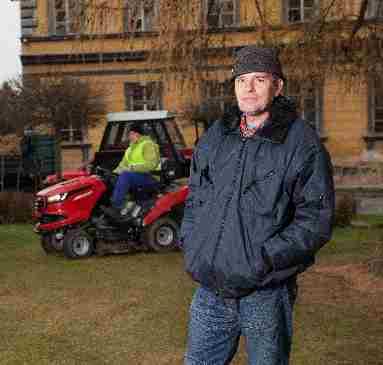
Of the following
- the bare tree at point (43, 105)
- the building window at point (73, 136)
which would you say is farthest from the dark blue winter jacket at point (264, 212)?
the building window at point (73, 136)

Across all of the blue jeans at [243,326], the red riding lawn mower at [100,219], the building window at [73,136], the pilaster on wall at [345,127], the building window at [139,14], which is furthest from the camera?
the building window at [73,136]

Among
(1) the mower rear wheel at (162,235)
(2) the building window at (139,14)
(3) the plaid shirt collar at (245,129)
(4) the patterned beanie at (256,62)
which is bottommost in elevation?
(1) the mower rear wheel at (162,235)

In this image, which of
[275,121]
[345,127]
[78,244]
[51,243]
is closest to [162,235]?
[78,244]

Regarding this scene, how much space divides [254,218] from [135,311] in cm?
431

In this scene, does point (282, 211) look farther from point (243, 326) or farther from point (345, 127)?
point (345, 127)

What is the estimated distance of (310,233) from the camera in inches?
147

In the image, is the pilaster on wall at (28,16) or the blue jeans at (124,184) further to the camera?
the pilaster on wall at (28,16)

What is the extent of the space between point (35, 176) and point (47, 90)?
14.4ft

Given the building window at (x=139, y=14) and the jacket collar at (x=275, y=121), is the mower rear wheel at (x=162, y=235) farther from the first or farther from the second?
the jacket collar at (x=275, y=121)

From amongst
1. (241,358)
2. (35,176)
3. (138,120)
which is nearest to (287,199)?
(241,358)

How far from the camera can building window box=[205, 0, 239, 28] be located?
33.4 feet

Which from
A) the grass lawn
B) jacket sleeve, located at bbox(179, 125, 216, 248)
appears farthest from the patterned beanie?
the grass lawn

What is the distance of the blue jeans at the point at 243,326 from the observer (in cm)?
383

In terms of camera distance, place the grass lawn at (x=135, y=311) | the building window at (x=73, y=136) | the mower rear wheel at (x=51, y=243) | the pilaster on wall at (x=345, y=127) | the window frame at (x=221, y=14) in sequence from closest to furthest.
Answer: the grass lawn at (x=135, y=311)
the window frame at (x=221, y=14)
the mower rear wheel at (x=51, y=243)
the pilaster on wall at (x=345, y=127)
the building window at (x=73, y=136)
